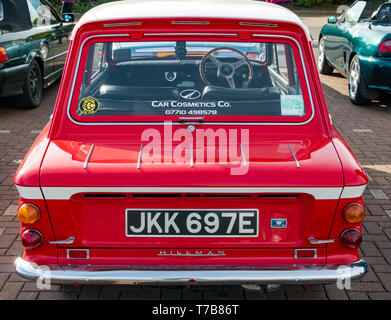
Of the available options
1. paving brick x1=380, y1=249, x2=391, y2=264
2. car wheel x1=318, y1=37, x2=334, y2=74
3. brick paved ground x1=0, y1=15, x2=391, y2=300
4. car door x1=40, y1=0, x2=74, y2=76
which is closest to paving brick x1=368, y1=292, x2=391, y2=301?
brick paved ground x1=0, y1=15, x2=391, y2=300

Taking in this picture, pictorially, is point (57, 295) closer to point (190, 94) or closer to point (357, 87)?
point (190, 94)

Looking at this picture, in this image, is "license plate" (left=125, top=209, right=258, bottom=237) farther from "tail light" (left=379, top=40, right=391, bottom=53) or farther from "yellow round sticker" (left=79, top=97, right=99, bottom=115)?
"tail light" (left=379, top=40, right=391, bottom=53)

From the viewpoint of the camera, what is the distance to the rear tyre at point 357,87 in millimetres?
8062

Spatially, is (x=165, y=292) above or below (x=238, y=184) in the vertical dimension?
below

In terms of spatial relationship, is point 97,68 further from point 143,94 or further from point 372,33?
point 372,33

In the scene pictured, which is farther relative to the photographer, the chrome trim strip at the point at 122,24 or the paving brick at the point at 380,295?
the paving brick at the point at 380,295

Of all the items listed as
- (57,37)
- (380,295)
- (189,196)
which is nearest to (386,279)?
(380,295)

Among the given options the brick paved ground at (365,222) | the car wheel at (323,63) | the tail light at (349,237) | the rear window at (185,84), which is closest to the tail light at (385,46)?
the brick paved ground at (365,222)

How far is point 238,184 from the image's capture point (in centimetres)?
267

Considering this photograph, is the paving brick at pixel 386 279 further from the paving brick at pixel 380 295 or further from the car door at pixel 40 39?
the car door at pixel 40 39

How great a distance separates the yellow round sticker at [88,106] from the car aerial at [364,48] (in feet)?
18.1

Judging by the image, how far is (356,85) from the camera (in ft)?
27.0
